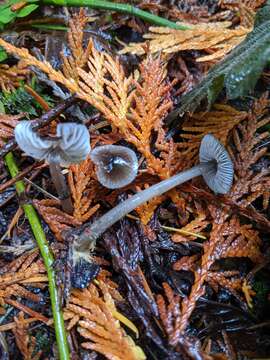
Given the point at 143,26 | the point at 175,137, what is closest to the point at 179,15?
the point at 143,26

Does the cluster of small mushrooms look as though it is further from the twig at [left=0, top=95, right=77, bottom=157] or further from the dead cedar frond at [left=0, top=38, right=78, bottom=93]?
the dead cedar frond at [left=0, top=38, right=78, bottom=93]

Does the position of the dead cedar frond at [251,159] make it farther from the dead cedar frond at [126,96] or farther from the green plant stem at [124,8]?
the green plant stem at [124,8]

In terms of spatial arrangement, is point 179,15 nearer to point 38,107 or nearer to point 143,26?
point 143,26

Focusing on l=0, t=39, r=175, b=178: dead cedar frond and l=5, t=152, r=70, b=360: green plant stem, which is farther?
l=0, t=39, r=175, b=178: dead cedar frond

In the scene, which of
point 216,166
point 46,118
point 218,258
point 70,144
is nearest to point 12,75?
point 46,118

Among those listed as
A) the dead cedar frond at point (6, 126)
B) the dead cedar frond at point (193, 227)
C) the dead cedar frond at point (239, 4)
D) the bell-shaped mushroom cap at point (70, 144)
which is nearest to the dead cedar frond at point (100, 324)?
the dead cedar frond at point (193, 227)

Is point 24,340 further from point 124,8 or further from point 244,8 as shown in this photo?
point 244,8

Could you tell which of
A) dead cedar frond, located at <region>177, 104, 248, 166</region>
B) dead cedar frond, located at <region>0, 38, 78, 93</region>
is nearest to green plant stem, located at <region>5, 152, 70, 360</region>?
dead cedar frond, located at <region>0, 38, 78, 93</region>

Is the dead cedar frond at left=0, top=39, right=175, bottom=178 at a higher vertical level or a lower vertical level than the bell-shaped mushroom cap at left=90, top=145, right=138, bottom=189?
higher
